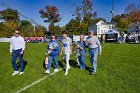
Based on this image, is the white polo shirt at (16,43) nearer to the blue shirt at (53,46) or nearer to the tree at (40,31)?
the blue shirt at (53,46)

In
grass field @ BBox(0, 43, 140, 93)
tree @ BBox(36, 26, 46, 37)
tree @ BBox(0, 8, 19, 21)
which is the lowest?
grass field @ BBox(0, 43, 140, 93)

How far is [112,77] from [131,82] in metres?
1.12

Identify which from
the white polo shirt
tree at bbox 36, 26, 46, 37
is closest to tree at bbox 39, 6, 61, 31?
tree at bbox 36, 26, 46, 37

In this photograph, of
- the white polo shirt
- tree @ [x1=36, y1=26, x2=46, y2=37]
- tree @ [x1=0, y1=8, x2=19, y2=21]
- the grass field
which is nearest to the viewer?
the grass field

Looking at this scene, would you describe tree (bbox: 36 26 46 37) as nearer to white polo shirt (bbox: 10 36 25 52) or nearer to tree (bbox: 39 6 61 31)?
tree (bbox: 39 6 61 31)

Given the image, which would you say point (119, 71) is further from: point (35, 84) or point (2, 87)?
point (2, 87)

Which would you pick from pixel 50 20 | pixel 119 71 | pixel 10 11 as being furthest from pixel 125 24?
pixel 119 71

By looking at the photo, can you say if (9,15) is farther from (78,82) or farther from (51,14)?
(78,82)

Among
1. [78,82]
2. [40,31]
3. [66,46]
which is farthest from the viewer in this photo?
[40,31]

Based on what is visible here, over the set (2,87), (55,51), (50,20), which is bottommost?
(2,87)

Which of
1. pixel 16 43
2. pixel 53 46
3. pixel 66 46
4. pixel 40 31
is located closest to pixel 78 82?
pixel 66 46

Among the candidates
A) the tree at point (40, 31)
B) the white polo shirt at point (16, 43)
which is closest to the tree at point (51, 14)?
the tree at point (40, 31)

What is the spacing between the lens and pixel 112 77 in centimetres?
1003

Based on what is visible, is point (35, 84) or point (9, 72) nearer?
point (35, 84)
